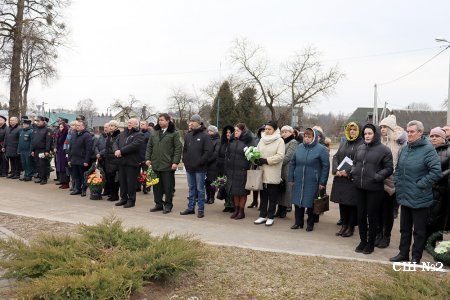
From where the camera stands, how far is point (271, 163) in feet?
25.0

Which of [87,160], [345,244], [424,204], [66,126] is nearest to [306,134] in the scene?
[345,244]

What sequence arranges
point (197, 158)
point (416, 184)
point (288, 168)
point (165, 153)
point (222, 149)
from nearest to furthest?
point (416, 184) → point (288, 168) → point (197, 158) → point (165, 153) → point (222, 149)

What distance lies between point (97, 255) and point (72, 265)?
0.57 meters

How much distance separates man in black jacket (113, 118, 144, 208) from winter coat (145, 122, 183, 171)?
23.8 inches

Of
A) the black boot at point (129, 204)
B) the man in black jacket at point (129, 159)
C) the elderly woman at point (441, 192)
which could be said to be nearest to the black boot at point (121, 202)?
the man in black jacket at point (129, 159)

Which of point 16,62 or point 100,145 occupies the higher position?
point 16,62

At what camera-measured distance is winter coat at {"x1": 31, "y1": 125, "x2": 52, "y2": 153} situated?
1216cm

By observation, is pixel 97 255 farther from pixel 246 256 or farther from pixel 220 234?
pixel 220 234

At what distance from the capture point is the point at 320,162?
7.38 meters

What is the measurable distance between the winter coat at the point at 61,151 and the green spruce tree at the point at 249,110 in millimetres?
35164

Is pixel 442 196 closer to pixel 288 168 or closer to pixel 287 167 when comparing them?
pixel 288 168

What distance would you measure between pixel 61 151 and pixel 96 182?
7.77ft

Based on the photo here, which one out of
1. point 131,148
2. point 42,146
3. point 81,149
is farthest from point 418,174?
point 42,146

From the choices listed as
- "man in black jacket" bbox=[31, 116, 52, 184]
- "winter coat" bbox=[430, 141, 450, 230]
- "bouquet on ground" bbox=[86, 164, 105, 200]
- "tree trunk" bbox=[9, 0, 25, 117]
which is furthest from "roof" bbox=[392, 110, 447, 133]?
"winter coat" bbox=[430, 141, 450, 230]
